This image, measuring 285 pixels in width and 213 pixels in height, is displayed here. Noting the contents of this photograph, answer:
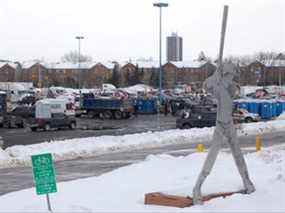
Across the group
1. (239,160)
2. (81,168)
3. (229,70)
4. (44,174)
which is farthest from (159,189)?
(81,168)

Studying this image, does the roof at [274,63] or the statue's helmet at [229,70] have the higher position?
the statue's helmet at [229,70]

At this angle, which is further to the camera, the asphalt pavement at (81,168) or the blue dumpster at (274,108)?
the blue dumpster at (274,108)

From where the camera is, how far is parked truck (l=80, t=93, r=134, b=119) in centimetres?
6519

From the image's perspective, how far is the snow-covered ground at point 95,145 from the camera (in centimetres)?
2736

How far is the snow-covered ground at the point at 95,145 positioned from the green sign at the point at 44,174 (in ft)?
46.3

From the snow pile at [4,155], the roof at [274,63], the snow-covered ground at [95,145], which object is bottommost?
the roof at [274,63]

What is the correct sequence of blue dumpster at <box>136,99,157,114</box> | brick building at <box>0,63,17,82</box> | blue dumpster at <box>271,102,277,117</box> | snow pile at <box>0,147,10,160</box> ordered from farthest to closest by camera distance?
brick building at <box>0,63,17,82</box>
blue dumpster at <box>136,99,157,114</box>
blue dumpster at <box>271,102,277,117</box>
snow pile at <box>0,147,10,160</box>

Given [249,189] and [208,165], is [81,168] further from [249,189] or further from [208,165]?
[208,165]

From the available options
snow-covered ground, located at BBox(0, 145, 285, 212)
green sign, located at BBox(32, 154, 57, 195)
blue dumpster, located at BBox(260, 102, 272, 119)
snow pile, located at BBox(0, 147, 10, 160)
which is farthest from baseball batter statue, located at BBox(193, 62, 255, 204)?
blue dumpster, located at BBox(260, 102, 272, 119)

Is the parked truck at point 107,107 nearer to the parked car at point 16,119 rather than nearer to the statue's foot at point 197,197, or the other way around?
the parked car at point 16,119

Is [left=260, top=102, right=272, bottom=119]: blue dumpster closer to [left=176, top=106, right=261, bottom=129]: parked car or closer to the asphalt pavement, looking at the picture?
[left=176, top=106, right=261, bottom=129]: parked car

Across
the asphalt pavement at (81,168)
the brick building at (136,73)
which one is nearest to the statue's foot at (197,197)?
the asphalt pavement at (81,168)

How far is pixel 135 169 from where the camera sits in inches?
723

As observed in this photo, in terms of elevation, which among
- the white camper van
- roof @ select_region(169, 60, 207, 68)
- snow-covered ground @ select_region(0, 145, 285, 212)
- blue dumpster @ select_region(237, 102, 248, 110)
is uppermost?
snow-covered ground @ select_region(0, 145, 285, 212)
